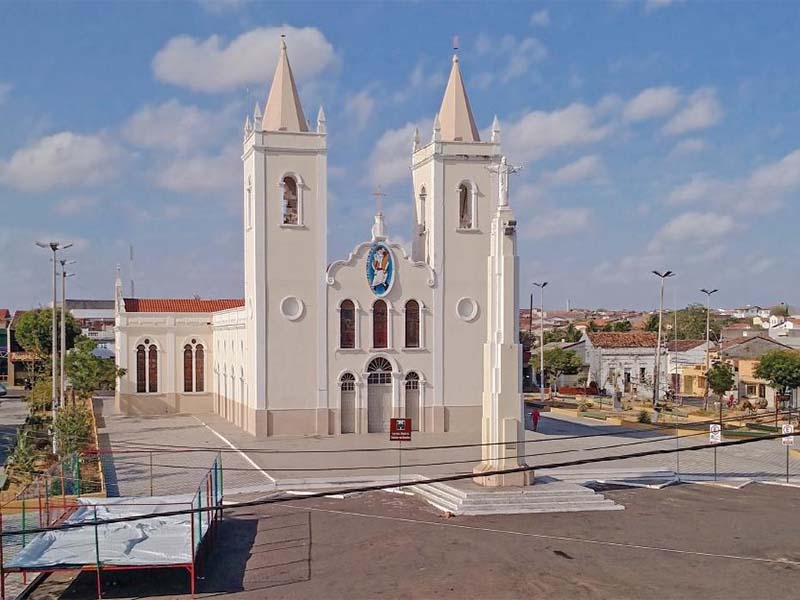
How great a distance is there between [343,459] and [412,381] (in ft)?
24.3

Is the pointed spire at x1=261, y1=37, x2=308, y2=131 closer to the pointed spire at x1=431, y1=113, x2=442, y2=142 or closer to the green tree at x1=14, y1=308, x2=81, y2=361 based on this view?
the pointed spire at x1=431, y1=113, x2=442, y2=142

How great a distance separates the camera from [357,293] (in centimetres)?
3731

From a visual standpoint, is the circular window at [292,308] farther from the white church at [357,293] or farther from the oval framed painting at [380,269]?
the oval framed painting at [380,269]

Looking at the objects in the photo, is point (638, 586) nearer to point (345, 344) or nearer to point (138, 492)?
point (138, 492)

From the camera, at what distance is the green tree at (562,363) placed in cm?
6929

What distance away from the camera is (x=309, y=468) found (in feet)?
96.5

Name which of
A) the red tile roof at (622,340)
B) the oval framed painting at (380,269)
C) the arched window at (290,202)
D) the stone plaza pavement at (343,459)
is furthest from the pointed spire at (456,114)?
the red tile roof at (622,340)

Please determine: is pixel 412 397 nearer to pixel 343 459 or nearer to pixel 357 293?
pixel 357 293

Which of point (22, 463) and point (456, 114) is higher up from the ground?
point (456, 114)

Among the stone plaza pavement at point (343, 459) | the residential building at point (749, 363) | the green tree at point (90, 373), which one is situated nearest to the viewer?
the stone plaza pavement at point (343, 459)

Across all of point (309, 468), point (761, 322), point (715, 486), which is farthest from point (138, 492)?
point (761, 322)

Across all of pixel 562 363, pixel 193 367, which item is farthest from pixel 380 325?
pixel 562 363

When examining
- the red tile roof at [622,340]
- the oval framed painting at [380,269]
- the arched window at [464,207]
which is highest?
the arched window at [464,207]

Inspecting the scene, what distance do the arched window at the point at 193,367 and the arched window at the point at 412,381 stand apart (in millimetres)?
13549
